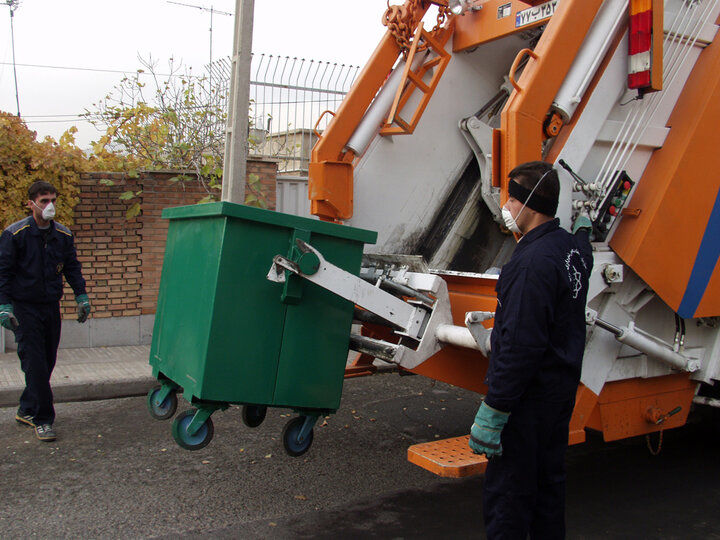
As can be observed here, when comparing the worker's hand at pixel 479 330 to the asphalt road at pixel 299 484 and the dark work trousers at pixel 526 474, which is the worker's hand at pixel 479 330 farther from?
the asphalt road at pixel 299 484

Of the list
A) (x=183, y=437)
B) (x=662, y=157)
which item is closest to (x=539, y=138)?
(x=662, y=157)

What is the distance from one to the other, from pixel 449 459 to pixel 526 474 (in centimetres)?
57

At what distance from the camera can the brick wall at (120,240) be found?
6758 mm

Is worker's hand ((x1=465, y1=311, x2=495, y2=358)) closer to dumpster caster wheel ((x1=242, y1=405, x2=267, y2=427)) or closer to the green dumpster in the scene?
the green dumpster

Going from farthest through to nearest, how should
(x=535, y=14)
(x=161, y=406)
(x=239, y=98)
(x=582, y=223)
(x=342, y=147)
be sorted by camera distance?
(x=239, y=98) → (x=342, y=147) → (x=535, y=14) → (x=161, y=406) → (x=582, y=223)

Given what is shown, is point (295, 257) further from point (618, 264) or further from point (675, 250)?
point (675, 250)

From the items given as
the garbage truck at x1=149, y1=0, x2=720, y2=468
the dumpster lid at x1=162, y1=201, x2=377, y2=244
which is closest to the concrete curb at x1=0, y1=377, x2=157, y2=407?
the garbage truck at x1=149, y1=0, x2=720, y2=468

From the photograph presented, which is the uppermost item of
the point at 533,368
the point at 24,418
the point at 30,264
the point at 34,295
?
the point at 533,368

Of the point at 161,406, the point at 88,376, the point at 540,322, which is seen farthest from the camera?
the point at 88,376

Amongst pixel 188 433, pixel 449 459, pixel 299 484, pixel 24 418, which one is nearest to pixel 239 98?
pixel 24 418

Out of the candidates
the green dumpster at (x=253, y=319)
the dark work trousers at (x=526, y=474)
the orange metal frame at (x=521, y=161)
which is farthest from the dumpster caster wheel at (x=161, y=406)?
the dark work trousers at (x=526, y=474)

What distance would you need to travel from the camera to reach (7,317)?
4.23 meters

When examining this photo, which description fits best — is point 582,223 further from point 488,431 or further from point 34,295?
point 34,295

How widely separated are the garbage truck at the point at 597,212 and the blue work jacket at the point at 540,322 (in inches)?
19.5
